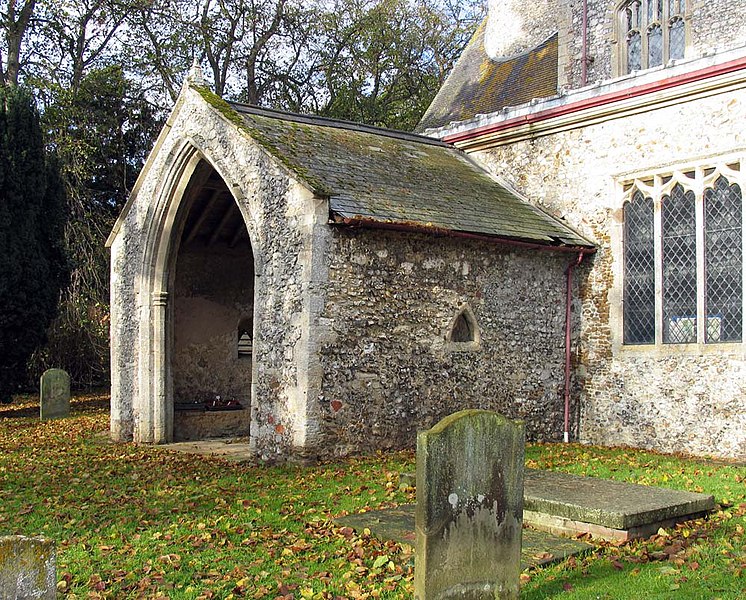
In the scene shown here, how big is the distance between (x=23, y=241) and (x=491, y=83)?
1134 centimetres

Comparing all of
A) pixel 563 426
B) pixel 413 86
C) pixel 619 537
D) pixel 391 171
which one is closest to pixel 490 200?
pixel 391 171

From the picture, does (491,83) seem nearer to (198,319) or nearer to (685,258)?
(198,319)

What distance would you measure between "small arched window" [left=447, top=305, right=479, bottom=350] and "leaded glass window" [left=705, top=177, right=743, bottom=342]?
128 inches

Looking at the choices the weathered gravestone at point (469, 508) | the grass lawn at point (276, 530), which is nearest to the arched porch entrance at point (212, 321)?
the grass lawn at point (276, 530)

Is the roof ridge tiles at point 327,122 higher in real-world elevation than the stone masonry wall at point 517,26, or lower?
lower

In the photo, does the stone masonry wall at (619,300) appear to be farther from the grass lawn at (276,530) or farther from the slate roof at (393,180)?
the grass lawn at (276,530)

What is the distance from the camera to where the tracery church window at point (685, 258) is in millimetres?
11820

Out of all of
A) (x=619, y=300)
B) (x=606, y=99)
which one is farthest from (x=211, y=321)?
(x=606, y=99)

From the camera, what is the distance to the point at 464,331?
12.6 m

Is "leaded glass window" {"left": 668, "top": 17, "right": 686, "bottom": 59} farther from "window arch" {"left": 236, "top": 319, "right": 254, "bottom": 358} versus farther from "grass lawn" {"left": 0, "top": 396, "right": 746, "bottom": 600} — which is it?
"window arch" {"left": 236, "top": 319, "right": 254, "bottom": 358}

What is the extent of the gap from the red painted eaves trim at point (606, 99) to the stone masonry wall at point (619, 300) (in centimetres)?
33

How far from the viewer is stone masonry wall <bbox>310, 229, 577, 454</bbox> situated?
11.2 metres

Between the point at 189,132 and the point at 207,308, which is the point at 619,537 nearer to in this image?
the point at 189,132

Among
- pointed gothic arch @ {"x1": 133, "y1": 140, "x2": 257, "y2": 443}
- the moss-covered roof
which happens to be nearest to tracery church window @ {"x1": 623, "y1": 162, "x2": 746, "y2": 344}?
the moss-covered roof
